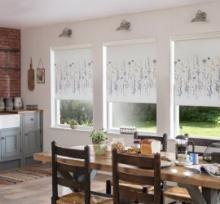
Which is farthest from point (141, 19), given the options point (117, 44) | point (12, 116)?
point (12, 116)

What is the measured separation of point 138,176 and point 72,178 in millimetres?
806

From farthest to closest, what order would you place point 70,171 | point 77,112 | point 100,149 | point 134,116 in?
point 77,112, point 134,116, point 100,149, point 70,171

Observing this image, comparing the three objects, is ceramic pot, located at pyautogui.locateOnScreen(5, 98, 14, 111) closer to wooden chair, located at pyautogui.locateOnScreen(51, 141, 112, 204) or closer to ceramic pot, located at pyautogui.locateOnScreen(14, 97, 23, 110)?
ceramic pot, located at pyautogui.locateOnScreen(14, 97, 23, 110)

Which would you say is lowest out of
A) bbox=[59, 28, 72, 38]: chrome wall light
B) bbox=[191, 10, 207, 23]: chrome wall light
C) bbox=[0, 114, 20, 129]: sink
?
bbox=[0, 114, 20, 129]: sink

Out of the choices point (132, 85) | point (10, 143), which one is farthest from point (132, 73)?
point (10, 143)

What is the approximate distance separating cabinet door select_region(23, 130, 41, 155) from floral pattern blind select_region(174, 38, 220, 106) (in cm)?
316

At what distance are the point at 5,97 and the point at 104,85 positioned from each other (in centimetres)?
227

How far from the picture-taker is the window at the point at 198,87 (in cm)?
588

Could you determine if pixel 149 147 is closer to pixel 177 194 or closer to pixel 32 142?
pixel 177 194

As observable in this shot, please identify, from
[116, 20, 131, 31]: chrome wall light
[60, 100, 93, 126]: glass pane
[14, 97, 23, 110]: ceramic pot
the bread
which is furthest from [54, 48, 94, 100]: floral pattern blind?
the bread

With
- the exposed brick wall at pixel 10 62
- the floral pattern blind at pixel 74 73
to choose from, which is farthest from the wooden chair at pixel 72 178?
the exposed brick wall at pixel 10 62

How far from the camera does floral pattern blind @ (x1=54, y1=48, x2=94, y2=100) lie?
7516 millimetres

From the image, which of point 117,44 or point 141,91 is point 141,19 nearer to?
point 117,44

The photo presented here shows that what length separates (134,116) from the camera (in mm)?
7016
